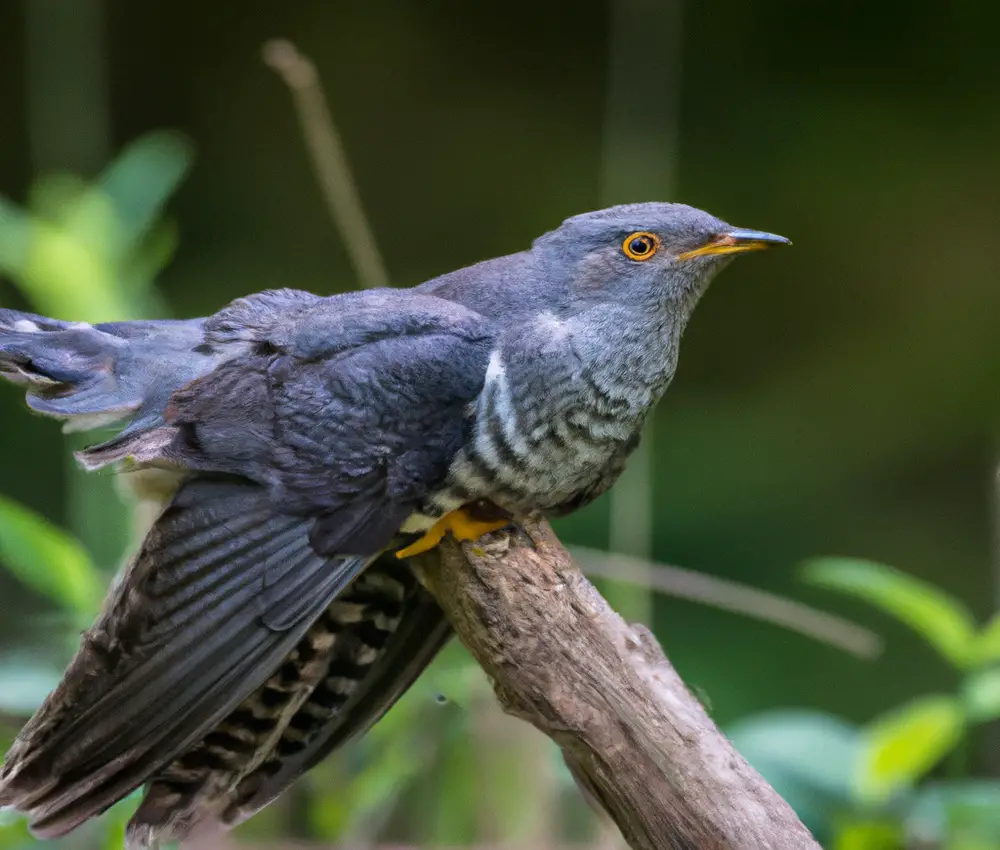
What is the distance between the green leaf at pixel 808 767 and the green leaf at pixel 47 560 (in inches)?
56.6

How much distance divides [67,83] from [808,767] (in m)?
3.24

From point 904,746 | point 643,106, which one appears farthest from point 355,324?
point 643,106

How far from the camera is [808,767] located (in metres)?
2.67

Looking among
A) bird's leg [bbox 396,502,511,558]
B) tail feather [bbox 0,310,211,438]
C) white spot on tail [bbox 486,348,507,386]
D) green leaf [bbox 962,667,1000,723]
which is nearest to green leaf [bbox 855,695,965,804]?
green leaf [bbox 962,667,1000,723]

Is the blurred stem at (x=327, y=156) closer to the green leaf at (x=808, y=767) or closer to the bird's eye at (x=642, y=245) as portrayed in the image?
the bird's eye at (x=642, y=245)

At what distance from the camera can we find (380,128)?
432 centimetres

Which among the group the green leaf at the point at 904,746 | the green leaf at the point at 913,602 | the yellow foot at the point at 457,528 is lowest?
the green leaf at the point at 904,746

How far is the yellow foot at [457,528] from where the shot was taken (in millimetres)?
1794

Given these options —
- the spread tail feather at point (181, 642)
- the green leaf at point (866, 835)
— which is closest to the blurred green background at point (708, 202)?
the green leaf at point (866, 835)

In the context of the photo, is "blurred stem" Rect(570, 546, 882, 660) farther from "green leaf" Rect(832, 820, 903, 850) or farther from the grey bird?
the grey bird

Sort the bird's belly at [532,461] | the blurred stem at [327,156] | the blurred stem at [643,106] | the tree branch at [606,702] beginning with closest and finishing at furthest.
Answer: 1. the tree branch at [606,702]
2. the bird's belly at [532,461]
3. the blurred stem at [327,156]
4. the blurred stem at [643,106]

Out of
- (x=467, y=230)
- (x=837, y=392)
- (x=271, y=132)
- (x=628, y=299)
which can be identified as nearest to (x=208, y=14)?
(x=271, y=132)

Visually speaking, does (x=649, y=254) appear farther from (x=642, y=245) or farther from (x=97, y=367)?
(x=97, y=367)

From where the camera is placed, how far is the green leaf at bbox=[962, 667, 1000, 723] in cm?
245
